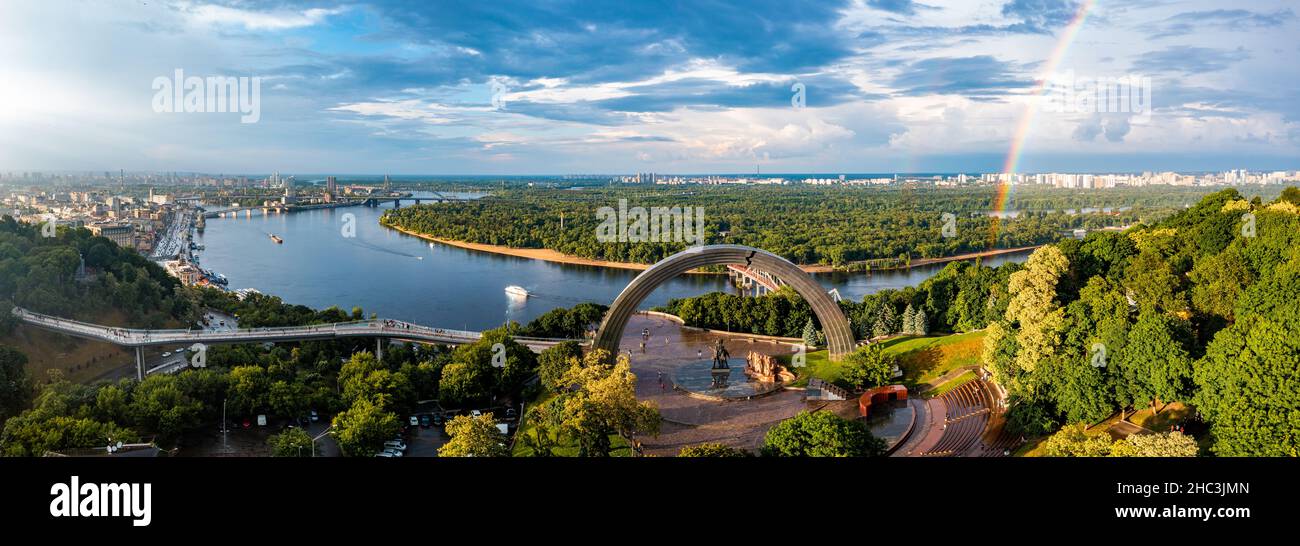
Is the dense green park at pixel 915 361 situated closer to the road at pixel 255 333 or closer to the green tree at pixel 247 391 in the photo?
the green tree at pixel 247 391

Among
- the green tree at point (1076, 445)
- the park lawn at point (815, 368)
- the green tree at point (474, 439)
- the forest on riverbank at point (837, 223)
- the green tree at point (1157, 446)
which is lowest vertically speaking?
the park lawn at point (815, 368)

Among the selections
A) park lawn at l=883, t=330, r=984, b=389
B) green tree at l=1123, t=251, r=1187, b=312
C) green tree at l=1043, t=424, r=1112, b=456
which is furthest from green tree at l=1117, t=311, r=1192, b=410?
park lawn at l=883, t=330, r=984, b=389

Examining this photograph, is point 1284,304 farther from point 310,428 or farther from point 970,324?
point 310,428

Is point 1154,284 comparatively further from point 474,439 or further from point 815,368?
point 474,439

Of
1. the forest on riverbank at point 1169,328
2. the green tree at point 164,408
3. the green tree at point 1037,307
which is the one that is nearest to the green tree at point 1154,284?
the forest on riverbank at point 1169,328

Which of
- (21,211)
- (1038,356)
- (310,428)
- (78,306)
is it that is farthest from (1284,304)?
(21,211)

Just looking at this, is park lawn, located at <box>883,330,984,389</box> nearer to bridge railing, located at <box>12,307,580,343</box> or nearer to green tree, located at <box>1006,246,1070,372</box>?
green tree, located at <box>1006,246,1070,372</box>
